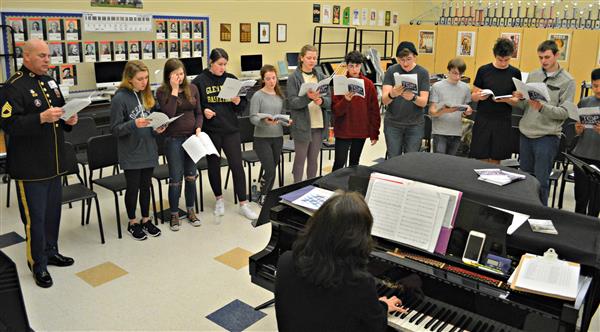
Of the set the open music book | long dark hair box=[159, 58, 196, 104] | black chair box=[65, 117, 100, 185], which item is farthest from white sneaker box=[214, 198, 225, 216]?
the open music book

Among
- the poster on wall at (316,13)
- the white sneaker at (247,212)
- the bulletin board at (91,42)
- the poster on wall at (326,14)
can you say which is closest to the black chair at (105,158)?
the white sneaker at (247,212)

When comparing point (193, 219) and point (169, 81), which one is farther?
point (193, 219)

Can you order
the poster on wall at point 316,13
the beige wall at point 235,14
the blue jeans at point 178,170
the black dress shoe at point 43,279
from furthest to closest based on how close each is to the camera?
the poster on wall at point 316,13 → the beige wall at point 235,14 → the blue jeans at point 178,170 → the black dress shoe at point 43,279

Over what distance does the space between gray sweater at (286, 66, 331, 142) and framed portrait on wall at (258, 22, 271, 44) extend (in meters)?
4.39

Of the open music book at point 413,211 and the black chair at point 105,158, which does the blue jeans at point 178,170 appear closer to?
the black chair at point 105,158

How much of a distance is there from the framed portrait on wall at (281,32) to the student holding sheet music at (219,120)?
16.5 ft

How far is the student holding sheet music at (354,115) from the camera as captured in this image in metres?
4.96

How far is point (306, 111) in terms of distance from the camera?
196 inches

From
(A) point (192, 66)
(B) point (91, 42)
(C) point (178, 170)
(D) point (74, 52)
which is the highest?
(B) point (91, 42)

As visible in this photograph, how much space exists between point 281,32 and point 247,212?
18.0 feet

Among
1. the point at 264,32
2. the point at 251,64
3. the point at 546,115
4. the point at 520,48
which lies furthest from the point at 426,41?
the point at 546,115

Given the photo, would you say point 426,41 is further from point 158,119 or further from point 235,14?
point 158,119

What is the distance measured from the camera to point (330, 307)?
1772mm

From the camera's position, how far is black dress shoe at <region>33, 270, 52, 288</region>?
11.8 feet
